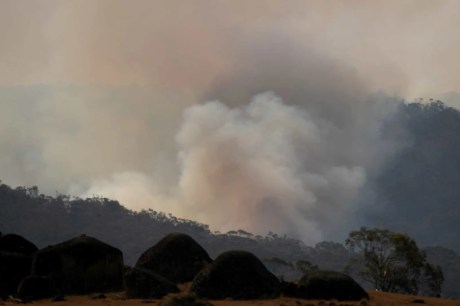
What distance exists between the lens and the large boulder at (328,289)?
32.3 m

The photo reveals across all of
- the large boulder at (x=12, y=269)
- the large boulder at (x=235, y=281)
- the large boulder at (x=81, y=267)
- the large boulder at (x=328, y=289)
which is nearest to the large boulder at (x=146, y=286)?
the large boulder at (x=235, y=281)

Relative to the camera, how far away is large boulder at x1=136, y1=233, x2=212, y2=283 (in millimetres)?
38562

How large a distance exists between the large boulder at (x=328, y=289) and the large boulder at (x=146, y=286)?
22.5ft

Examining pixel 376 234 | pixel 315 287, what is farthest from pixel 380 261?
pixel 315 287

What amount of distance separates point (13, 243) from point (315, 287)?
2235 cm

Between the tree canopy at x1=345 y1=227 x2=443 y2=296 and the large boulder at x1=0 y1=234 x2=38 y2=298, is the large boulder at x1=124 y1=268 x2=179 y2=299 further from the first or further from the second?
the tree canopy at x1=345 y1=227 x2=443 y2=296

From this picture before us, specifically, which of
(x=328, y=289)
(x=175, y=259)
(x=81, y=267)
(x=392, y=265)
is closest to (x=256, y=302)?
(x=328, y=289)

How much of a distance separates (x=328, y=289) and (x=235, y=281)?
5000mm

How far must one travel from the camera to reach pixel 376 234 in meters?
80.9

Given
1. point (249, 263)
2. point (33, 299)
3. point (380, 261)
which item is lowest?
point (33, 299)

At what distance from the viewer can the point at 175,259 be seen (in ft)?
128

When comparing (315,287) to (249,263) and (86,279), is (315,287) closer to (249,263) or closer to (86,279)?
(249,263)

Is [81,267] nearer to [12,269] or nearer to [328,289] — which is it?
[12,269]

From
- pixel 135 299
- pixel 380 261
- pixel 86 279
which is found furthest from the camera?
pixel 380 261
